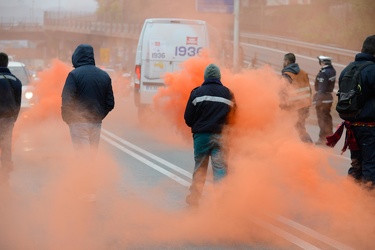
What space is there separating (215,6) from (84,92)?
2221cm

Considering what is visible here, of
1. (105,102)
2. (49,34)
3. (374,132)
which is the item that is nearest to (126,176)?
(105,102)

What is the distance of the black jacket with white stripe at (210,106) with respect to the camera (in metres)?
7.86

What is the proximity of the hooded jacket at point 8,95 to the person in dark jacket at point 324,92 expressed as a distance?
25.1 ft

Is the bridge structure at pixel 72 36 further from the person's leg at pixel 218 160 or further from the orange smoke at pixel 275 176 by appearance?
the person's leg at pixel 218 160

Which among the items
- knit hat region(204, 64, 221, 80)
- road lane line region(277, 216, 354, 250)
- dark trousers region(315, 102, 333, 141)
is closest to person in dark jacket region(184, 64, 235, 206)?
knit hat region(204, 64, 221, 80)

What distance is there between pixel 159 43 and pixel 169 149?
437cm

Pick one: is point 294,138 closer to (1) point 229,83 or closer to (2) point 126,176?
(1) point 229,83

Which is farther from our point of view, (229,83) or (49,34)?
(49,34)

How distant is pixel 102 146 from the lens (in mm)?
15164

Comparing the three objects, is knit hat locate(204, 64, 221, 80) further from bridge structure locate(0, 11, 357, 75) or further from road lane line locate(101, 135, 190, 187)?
bridge structure locate(0, 11, 357, 75)

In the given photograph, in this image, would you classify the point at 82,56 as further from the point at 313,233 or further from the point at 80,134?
the point at 313,233

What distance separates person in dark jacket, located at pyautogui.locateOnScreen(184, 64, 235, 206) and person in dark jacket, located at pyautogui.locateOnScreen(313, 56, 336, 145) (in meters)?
7.89

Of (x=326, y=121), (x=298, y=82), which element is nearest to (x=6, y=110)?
(x=298, y=82)

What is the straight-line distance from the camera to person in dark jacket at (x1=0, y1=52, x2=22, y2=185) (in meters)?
9.69
